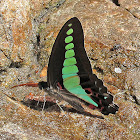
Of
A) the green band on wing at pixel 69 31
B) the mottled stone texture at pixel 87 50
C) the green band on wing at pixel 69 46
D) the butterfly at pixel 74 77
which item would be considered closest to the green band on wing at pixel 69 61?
the butterfly at pixel 74 77

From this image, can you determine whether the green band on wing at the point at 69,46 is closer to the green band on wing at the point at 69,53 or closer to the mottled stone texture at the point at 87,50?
the green band on wing at the point at 69,53

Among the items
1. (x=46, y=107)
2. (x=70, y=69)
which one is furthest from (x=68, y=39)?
(x=46, y=107)

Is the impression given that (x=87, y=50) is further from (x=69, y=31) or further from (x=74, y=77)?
(x=69, y=31)

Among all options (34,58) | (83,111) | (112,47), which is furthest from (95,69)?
(34,58)

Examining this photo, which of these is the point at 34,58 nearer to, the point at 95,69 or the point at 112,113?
the point at 95,69

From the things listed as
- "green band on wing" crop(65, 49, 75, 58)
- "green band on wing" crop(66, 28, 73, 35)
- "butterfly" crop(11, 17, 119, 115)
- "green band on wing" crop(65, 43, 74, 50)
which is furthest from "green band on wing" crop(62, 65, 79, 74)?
"green band on wing" crop(66, 28, 73, 35)

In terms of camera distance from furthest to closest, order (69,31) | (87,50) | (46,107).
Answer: (87,50)
(46,107)
(69,31)

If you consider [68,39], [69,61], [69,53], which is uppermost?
[68,39]
